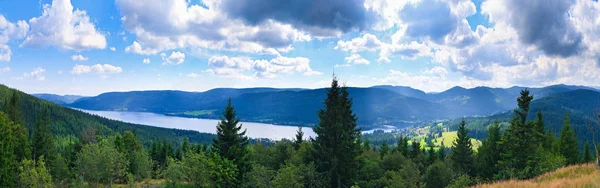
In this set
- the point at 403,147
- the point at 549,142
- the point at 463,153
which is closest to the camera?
the point at 549,142

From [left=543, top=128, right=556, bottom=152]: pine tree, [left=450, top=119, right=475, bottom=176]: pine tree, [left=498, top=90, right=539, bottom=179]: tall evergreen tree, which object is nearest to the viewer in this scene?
[left=498, top=90, right=539, bottom=179]: tall evergreen tree

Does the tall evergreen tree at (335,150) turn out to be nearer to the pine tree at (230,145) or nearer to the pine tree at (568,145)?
the pine tree at (230,145)

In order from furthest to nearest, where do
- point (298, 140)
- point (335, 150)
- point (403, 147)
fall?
point (403, 147), point (298, 140), point (335, 150)

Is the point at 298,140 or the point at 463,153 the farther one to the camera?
the point at 463,153

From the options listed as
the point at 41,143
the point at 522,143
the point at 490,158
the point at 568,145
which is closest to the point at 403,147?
the point at 490,158

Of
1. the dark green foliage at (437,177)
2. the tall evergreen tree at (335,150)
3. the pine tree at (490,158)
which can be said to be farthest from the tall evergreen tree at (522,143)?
the pine tree at (490,158)

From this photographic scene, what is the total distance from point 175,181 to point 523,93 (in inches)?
1696

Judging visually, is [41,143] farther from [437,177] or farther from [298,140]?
[437,177]

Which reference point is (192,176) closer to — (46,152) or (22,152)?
(22,152)

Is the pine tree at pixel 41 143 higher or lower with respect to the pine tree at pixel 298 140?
lower

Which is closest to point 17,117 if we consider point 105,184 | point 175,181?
point 105,184

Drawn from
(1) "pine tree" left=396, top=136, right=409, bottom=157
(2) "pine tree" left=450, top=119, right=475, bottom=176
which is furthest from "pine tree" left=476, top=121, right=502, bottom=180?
(1) "pine tree" left=396, top=136, right=409, bottom=157

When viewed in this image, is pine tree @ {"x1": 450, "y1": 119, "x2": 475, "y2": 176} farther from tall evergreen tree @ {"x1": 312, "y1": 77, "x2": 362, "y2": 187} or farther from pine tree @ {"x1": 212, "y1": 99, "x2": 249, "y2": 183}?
pine tree @ {"x1": 212, "y1": 99, "x2": 249, "y2": 183}

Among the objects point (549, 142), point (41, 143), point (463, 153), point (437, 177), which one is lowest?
point (437, 177)
